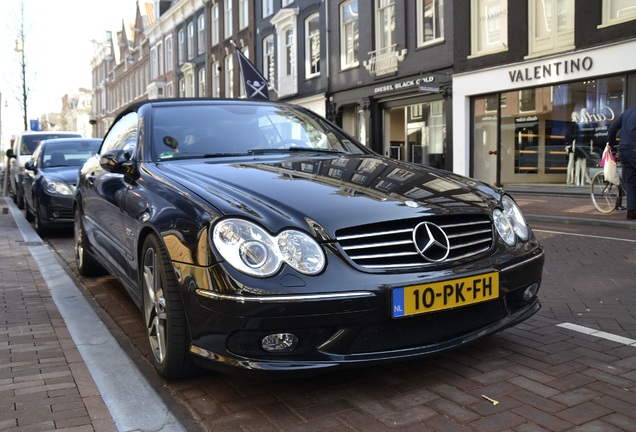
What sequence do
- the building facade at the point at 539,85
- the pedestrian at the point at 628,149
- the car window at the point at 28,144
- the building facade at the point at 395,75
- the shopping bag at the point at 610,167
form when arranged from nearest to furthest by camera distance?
1. the pedestrian at the point at 628,149
2. the shopping bag at the point at 610,167
3. the building facade at the point at 539,85
4. the car window at the point at 28,144
5. the building facade at the point at 395,75

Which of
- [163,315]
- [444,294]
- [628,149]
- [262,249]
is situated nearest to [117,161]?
[163,315]

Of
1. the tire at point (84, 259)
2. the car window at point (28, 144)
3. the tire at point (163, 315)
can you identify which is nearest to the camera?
the tire at point (163, 315)

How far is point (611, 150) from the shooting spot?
10.1m

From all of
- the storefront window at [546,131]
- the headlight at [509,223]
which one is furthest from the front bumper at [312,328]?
the storefront window at [546,131]

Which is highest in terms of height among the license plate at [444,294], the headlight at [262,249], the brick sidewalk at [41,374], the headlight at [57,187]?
the headlight at [57,187]

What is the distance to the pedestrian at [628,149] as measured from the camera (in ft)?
29.7

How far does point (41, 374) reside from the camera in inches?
127

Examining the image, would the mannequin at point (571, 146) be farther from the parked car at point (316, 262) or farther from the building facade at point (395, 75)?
the parked car at point (316, 262)

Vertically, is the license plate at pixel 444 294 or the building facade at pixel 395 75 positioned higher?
the building facade at pixel 395 75

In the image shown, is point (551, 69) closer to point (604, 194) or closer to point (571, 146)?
point (571, 146)

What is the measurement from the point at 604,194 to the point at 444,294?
29.7 ft

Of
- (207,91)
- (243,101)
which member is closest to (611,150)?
(243,101)

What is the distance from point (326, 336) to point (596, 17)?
13.9 metres

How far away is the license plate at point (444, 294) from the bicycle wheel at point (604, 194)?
8625 millimetres
